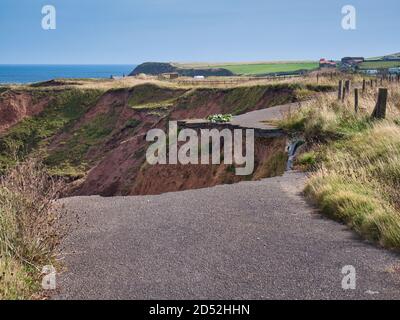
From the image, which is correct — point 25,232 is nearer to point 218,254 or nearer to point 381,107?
point 218,254

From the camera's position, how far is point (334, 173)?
11055mm

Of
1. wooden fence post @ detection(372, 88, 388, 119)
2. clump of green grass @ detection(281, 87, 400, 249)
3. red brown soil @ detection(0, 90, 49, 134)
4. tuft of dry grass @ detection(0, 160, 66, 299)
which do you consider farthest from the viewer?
red brown soil @ detection(0, 90, 49, 134)

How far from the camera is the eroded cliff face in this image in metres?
28.3

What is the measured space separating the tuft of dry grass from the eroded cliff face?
13614 mm

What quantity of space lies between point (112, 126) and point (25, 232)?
165ft

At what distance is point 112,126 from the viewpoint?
5634cm

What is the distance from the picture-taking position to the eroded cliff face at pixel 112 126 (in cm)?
2827

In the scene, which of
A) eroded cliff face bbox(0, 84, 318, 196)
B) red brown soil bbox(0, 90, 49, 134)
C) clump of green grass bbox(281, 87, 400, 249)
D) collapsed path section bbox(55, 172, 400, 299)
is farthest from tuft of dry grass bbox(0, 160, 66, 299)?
red brown soil bbox(0, 90, 49, 134)

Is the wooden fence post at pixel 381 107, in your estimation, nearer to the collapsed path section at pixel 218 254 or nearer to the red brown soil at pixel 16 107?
the collapsed path section at pixel 218 254

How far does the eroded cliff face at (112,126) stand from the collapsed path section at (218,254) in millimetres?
11294

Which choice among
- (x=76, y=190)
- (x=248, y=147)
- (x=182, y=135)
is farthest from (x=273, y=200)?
(x=76, y=190)

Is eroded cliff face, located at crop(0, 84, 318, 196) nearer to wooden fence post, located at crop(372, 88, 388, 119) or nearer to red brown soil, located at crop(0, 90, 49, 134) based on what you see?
red brown soil, located at crop(0, 90, 49, 134)

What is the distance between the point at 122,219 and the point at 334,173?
487cm

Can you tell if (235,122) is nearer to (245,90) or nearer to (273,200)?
(273,200)
